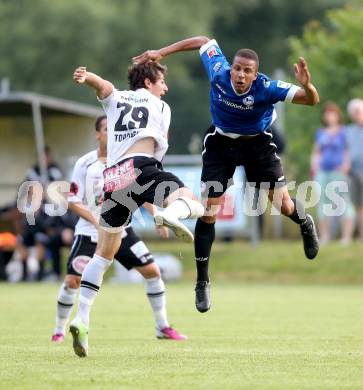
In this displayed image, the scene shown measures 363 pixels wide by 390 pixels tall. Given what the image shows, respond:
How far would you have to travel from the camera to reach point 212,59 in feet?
32.1

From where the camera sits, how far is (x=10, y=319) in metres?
12.6

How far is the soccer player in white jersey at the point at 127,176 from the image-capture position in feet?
28.8

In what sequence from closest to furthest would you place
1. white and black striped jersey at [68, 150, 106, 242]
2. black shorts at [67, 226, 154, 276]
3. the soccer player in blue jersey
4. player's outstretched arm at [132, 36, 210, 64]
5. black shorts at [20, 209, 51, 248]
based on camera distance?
A: the soccer player in blue jersey
player's outstretched arm at [132, 36, 210, 64]
black shorts at [67, 226, 154, 276]
white and black striped jersey at [68, 150, 106, 242]
black shorts at [20, 209, 51, 248]

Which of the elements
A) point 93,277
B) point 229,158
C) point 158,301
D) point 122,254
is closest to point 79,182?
point 122,254

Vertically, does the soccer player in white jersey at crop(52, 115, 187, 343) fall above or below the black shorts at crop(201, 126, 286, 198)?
below

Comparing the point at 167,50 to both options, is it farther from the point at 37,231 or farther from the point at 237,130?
the point at 37,231

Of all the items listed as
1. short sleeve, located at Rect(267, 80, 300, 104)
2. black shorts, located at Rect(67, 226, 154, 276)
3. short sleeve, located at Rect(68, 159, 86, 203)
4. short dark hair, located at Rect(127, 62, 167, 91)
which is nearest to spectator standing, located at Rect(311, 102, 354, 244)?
short sleeve, located at Rect(68, 159, 86, 203)

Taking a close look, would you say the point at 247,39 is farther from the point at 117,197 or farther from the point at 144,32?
the point at 117,197

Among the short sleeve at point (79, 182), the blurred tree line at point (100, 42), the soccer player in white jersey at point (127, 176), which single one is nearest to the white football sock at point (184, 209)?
the soccer player in white jersey at point (127, 176)

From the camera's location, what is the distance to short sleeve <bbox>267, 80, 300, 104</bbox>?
9.21 m

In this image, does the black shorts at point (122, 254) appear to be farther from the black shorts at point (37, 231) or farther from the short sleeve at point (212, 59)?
the black shorts at point (37, 231)

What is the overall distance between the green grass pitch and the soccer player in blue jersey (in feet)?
2.72

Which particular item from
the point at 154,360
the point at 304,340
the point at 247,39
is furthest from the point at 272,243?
the point at 247,39

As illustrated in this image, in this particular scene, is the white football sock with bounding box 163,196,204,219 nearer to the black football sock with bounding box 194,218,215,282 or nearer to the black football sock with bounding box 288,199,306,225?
the black football sock with bounding box 194,218,215,282
